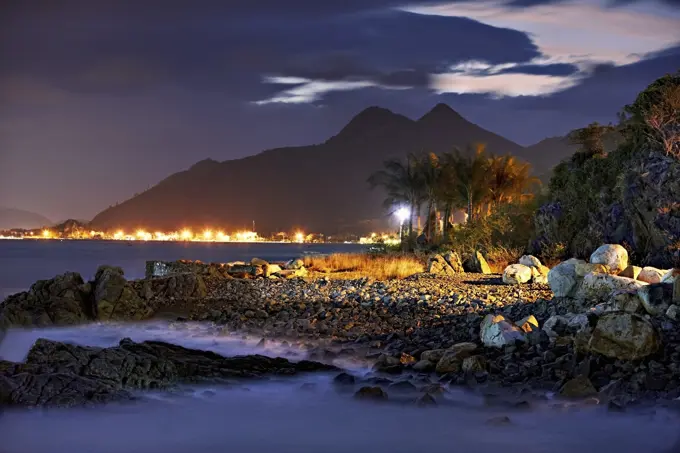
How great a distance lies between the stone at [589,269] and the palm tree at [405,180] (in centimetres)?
3345

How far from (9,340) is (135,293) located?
3.55 meters

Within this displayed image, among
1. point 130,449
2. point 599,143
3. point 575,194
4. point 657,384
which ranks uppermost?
point 599,143

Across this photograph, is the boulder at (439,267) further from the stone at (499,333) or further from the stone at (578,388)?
the stone at (578,388)

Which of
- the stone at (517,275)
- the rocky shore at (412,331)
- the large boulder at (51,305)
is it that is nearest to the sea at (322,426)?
the rocky shore at (412,331)

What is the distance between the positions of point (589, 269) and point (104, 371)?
10342 millimetres

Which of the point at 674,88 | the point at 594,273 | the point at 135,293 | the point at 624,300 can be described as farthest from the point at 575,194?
the point at 135,293

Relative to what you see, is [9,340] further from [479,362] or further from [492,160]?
[492,160]

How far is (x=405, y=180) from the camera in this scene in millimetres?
49969

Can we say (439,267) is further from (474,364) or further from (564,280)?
(474,364)

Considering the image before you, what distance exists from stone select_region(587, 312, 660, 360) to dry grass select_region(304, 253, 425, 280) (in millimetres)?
14239

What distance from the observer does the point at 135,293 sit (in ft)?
55.7

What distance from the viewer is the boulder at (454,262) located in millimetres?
22955

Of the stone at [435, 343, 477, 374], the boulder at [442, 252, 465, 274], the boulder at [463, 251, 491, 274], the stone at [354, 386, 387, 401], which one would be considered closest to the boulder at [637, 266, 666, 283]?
the stone at [435, 343, 477, 374]

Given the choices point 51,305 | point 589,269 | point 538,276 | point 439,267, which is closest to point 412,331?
point 589,269
